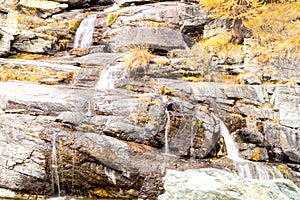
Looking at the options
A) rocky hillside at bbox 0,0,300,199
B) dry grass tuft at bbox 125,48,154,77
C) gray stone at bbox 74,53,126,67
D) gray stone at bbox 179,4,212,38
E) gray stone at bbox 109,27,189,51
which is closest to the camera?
rocky hillside at bbox 0,0,300,199

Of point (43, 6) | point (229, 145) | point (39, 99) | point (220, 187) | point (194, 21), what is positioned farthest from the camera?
point (43, 6)

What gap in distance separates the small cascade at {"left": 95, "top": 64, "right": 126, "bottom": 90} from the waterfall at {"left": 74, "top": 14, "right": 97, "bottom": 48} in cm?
367

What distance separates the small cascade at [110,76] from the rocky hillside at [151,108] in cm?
4

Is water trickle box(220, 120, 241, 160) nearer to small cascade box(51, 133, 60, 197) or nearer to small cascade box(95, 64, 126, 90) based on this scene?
small cascade box(95, 64, 126, 90)

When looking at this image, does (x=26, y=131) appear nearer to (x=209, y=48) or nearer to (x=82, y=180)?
(x=82, y=180)

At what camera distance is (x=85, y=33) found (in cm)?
1300

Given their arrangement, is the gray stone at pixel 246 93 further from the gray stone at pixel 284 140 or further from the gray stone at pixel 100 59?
the gray stone at pixel 100 59

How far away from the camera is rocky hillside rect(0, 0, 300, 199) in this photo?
20.2 ft

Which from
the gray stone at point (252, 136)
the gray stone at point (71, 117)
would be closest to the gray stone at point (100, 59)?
the gray stone at point (71, 117)

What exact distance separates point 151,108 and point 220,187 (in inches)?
158

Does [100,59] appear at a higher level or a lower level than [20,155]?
higher

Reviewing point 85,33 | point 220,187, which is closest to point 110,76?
point 85,33

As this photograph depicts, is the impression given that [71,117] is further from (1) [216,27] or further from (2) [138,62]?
(1) [216,27]

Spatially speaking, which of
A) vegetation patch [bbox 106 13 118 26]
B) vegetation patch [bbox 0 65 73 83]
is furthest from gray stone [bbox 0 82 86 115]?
vegetation patch [bbox 106 13 118 26]
